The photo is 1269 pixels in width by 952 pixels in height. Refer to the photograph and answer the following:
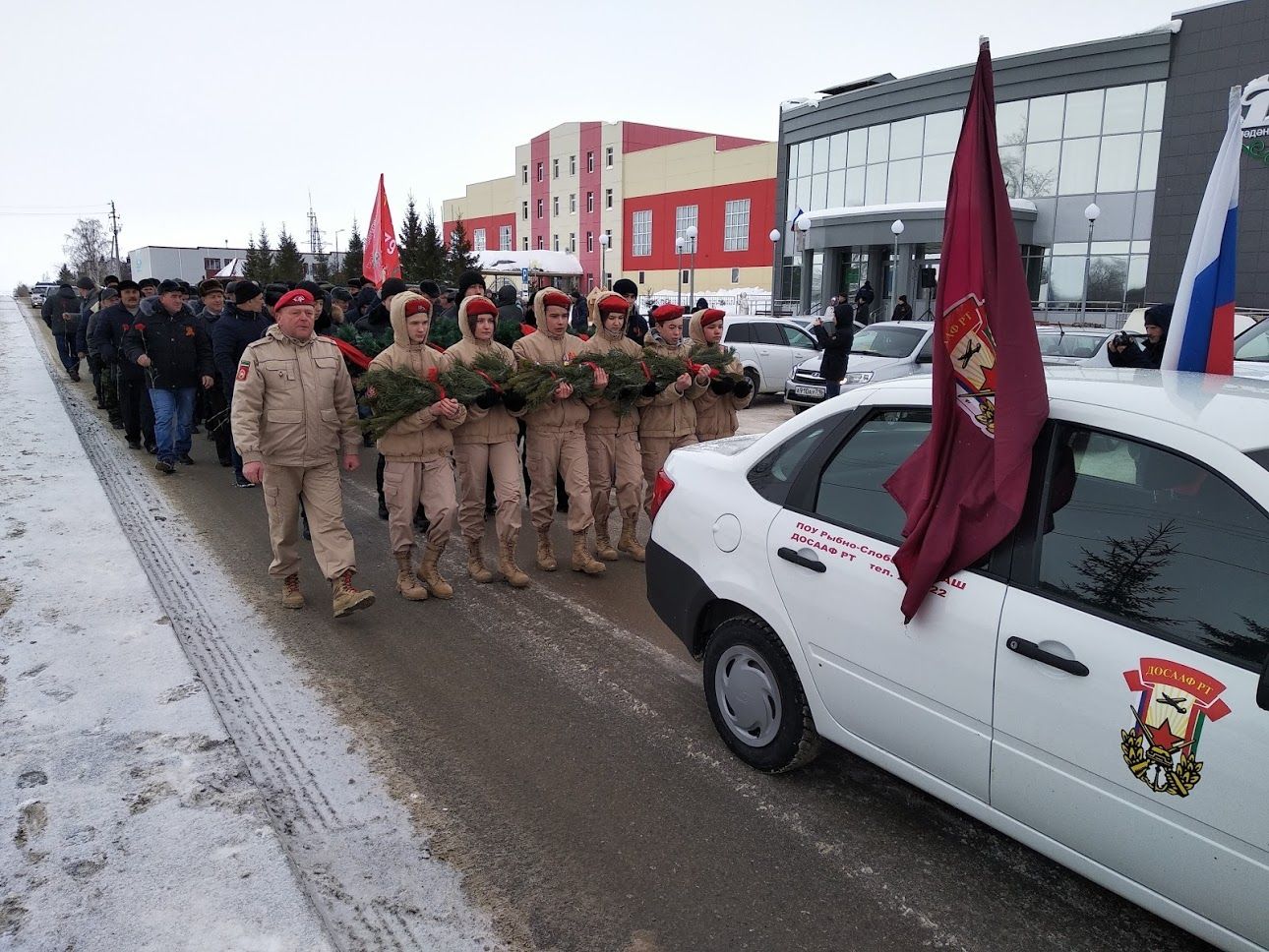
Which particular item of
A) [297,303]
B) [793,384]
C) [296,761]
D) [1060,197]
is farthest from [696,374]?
[1060,197]

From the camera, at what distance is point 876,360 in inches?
567

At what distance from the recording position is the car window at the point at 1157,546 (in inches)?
89.4

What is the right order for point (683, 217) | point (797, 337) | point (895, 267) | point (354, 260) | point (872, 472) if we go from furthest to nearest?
point (683, 217), point (354, 260), point (895, 267), point (797, 337), point (872, 472)

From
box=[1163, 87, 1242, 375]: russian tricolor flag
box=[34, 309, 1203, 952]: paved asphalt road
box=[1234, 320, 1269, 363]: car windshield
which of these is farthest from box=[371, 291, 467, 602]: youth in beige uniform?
box=[1234, 320, 1269, 363]: car windshield

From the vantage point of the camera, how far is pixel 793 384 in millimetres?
15000

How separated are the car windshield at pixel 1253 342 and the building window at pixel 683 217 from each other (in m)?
50.9

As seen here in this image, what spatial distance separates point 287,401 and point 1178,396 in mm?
4701

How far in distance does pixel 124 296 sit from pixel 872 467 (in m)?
11.2

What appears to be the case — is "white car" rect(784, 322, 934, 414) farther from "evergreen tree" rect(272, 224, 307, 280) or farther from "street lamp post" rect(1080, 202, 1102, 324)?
"evergreen tree" rect(272, 224, 307, 280)

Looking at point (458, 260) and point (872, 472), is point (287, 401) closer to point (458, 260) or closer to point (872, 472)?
point (872, 472)

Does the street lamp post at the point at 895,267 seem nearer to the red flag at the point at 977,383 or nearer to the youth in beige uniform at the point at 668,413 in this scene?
the youth in beige uniform at the point at 668,413

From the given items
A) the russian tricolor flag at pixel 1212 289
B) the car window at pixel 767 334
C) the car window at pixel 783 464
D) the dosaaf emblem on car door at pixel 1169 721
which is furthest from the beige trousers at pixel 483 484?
the car window at pixel 767 334

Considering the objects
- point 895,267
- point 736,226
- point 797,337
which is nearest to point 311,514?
point 797,337

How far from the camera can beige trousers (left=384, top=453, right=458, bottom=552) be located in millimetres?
5922
